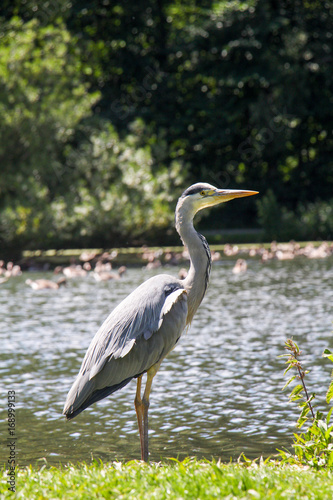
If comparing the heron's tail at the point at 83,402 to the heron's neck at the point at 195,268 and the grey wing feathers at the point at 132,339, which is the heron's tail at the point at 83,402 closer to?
the grey wing feathers at the point at 132,339

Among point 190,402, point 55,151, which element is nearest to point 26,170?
point 55,151

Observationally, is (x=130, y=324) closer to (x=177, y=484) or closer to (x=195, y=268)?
(x=195, y=268)

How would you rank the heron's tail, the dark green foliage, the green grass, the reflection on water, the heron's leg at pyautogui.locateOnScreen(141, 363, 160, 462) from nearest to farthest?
the green grass
the heron's tail
the heron's leg at pyautogui.locateOnScreen(141, 363, 160, 462)
the reflection on water
the dark green foliage

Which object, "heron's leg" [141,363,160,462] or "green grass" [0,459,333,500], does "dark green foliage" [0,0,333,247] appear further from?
"green grass" [0,459,333,500]

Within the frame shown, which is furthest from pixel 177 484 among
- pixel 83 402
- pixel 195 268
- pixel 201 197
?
pixel 201 197

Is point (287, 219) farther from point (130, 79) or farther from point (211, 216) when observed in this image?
point (130, 79)

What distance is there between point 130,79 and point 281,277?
18299 millimetres

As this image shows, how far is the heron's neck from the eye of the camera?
4.98 m

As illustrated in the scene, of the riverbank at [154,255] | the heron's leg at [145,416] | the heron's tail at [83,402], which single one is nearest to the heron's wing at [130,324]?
the heron's tail at [83,402]

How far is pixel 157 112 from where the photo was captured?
97.6ft

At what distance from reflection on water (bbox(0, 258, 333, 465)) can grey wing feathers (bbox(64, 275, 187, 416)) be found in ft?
2.67

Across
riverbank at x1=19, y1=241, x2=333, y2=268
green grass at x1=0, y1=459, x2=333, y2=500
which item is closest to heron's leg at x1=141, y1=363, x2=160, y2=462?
green grass at x1=0, y1=459, x2=333, y2=500

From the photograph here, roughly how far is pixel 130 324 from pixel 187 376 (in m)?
2.92

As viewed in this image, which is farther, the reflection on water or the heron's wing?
the reflection on water
